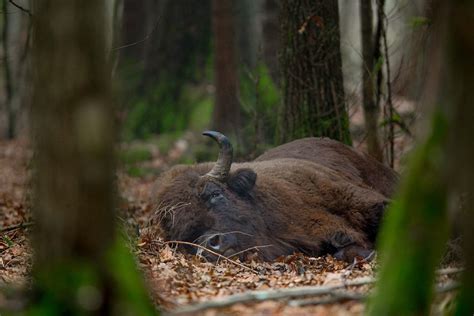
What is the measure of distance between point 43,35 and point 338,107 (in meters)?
8.15

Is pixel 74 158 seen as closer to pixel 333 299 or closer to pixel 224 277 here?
pixel 333 299

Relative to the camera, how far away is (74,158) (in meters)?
3.87

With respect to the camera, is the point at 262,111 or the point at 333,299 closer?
the point at 333,299

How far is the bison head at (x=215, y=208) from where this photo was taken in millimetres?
8852

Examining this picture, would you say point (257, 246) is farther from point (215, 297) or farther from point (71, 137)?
point (71, 137)

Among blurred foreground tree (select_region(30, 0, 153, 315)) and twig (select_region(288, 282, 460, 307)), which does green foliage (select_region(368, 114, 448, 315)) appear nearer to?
twig (select_region(288, 282, 460, 307))

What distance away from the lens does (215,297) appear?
598cm

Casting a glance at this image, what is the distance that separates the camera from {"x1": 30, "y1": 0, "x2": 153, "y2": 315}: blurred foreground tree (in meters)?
3.85

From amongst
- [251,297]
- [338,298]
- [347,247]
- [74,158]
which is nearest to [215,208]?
[347,247]

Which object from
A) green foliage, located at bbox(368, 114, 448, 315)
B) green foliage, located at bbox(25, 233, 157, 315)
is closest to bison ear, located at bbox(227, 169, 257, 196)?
green foliage, located at bbox(368, 114, 448, 315)

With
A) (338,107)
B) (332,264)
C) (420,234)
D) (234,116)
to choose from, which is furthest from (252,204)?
(234,116)

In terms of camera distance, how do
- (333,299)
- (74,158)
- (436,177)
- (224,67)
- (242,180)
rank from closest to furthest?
1. (74,158)
2. (436,177)
3. (333,299)
4. (242,180)
5. (224,67)

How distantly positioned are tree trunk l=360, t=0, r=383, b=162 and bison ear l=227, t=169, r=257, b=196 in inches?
136

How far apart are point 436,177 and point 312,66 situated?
756 centimetres
